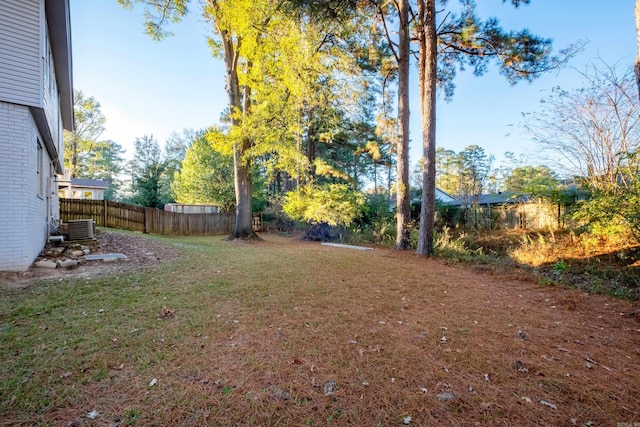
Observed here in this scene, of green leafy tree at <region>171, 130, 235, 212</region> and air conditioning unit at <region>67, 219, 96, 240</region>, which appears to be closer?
air conditioning unit at <region>67, 219, 96, 240</region>

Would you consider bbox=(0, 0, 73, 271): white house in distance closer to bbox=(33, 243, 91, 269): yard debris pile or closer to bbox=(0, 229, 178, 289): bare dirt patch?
bbox=(33, 243, 91, 269): yard debris pile

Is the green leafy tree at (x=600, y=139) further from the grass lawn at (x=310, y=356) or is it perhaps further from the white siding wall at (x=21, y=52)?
the white siding wall at (x=21, y=52)

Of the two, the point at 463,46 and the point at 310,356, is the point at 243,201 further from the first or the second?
the point at 310,356

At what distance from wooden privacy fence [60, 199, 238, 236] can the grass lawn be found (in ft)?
33.3

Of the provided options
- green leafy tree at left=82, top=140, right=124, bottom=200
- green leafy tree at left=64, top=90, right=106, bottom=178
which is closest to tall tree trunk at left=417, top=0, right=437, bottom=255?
green leafy tree at left=64, top=90, right=106, bottom=178

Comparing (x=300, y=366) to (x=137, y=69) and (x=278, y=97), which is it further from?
(x=137, y=69)

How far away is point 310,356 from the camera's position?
2.26 m

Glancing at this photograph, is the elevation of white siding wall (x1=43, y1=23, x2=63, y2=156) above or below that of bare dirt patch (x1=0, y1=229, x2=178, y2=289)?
above

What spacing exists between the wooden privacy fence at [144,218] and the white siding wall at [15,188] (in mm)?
8721

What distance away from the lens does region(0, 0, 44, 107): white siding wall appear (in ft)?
15.6

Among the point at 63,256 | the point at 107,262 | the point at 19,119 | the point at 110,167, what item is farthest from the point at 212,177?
the point at 110,167

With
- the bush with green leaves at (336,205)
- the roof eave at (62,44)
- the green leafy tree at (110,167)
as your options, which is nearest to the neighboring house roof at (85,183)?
the green leafy tree at (110,167)

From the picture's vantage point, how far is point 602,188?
6.12m

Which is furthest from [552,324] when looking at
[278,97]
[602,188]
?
[278,97]
